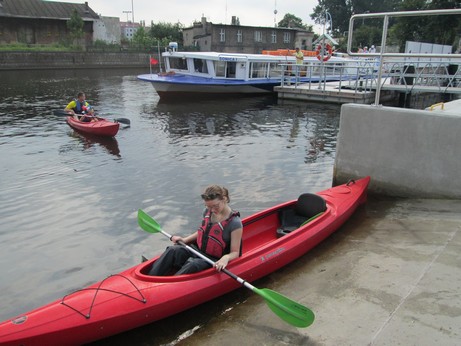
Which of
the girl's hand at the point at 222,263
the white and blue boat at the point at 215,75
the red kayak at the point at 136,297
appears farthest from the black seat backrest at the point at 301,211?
the white and blue boat at the point at 215,75

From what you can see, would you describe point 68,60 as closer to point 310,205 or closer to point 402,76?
point 402,76

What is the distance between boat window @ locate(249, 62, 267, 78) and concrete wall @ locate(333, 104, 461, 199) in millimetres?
15874

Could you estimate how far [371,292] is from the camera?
419cm

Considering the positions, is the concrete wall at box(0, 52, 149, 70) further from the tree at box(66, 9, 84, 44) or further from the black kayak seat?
the black kayak seat

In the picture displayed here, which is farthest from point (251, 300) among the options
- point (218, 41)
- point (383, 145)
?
point (218, 41)

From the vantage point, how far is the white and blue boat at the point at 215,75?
20.7m

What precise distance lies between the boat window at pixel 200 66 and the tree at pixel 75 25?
2903cm

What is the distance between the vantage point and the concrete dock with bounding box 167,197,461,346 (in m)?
3.51

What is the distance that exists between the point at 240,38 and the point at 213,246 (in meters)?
48.1

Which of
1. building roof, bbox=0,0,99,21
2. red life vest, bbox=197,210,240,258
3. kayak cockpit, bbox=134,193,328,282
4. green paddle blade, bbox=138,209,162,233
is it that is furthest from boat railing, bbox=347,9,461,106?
building roof, bbox=0,0,99,21

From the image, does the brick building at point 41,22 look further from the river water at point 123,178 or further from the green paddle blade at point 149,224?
the green paddle blade at point 149,224

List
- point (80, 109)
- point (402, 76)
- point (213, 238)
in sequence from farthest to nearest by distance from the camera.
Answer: point (402, 76)
point (80, 109)
point (213, 238)

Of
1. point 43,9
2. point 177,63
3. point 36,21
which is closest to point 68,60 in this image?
point 36,21

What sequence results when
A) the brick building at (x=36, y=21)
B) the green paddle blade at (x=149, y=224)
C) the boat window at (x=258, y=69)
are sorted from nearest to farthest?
the green paddle blade at (x=149, y=224) → the boat window at (x=258, y=69) → the brick building at (x=36, y=21)
